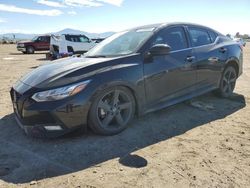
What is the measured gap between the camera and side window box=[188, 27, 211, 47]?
18.4ft

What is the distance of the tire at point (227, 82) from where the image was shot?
635 cm

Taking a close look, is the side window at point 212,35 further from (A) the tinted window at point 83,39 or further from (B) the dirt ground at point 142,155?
(A) the tinted window at point 83,39

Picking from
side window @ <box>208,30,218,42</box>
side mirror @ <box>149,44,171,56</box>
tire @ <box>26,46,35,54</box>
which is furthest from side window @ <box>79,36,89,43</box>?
side mirror @ <box>149,44,171,56</box>

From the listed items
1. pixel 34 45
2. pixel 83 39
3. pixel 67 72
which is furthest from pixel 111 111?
pixel 34 45

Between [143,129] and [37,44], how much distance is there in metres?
23.8

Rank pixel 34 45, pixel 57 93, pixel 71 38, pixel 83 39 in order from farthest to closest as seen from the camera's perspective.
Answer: pixel 34 45, pixel 83 39, pixel 71 38, pixel 57 93

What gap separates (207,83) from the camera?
587 cm

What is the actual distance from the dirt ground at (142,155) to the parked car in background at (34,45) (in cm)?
2204

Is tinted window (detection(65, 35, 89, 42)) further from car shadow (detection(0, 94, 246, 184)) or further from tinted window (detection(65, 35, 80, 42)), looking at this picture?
car shadow (detection(0, 94, 246, 184))

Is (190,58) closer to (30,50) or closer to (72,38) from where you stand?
(72,38)

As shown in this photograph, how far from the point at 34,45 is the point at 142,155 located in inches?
966

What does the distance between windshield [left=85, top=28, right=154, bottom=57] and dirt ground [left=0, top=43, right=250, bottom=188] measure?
119 centimetres

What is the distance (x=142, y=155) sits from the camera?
3.72 meters

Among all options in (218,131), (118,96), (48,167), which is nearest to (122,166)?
(48,167)
